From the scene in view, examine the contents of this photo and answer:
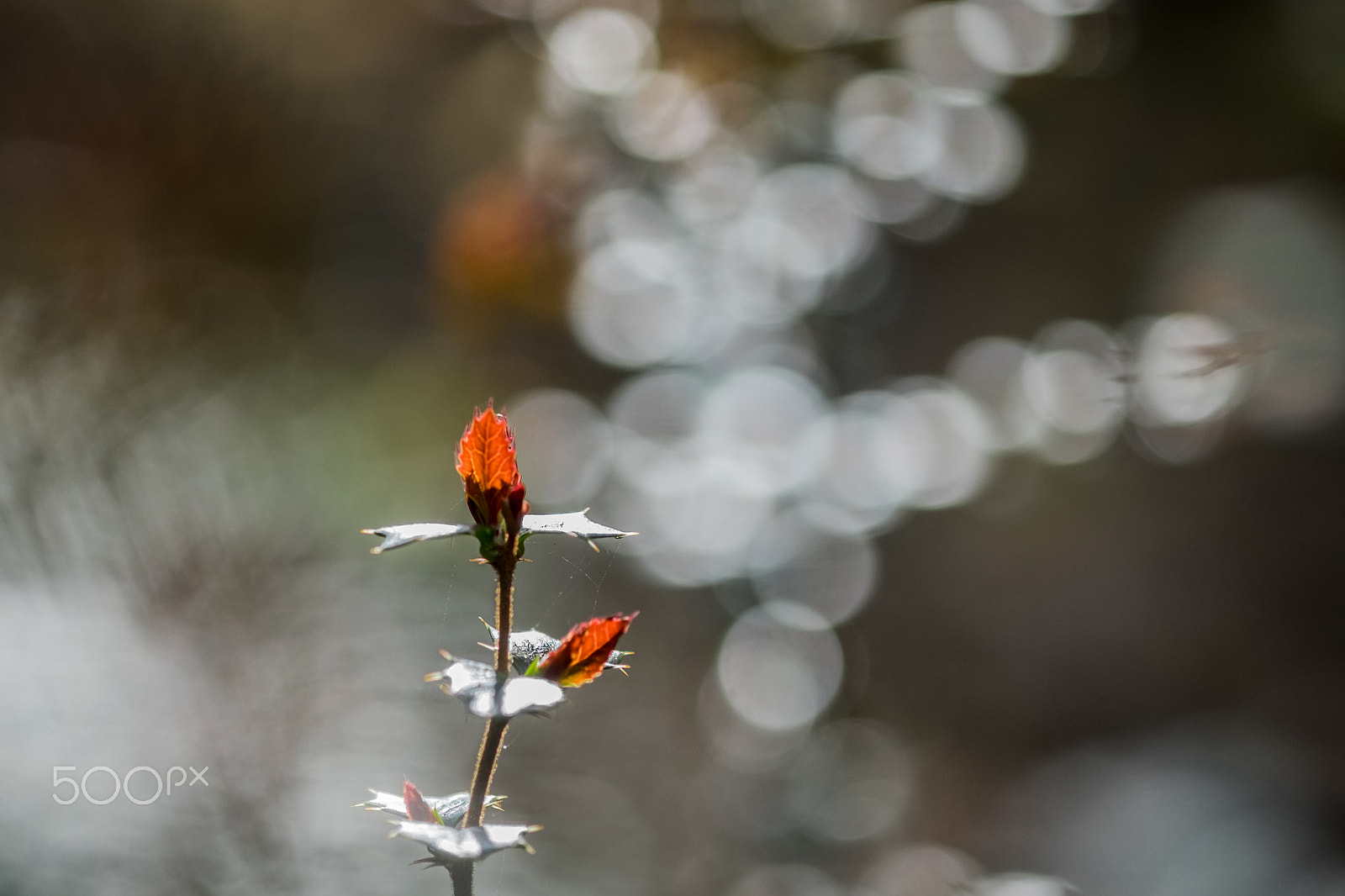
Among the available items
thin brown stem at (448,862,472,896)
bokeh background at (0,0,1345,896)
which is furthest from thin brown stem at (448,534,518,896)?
bokeh background at (0,0,1345,896)

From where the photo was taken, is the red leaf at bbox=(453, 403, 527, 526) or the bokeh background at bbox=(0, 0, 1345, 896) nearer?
the red leaf at bbox=(453, 403, 527, 526)

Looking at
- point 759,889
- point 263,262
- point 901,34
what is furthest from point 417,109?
point 759,889

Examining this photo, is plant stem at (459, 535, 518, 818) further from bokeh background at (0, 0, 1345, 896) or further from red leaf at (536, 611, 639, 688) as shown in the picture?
bokeh background at (0, 0, 1345, 896)

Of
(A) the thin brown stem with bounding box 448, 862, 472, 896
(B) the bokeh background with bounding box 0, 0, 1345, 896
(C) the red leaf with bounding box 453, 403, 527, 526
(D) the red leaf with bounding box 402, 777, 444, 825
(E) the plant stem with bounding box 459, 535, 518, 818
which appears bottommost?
(A) the thin brown stem with bounding box 448, 862, 472, 896

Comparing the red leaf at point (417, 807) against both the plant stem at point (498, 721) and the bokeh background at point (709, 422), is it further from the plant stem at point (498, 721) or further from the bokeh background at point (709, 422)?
the bokeh background at point (709, 422)

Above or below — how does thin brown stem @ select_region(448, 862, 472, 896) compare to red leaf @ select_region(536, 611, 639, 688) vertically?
below

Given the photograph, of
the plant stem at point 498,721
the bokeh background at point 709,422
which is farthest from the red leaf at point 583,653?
the bokeh background at point 709,422
